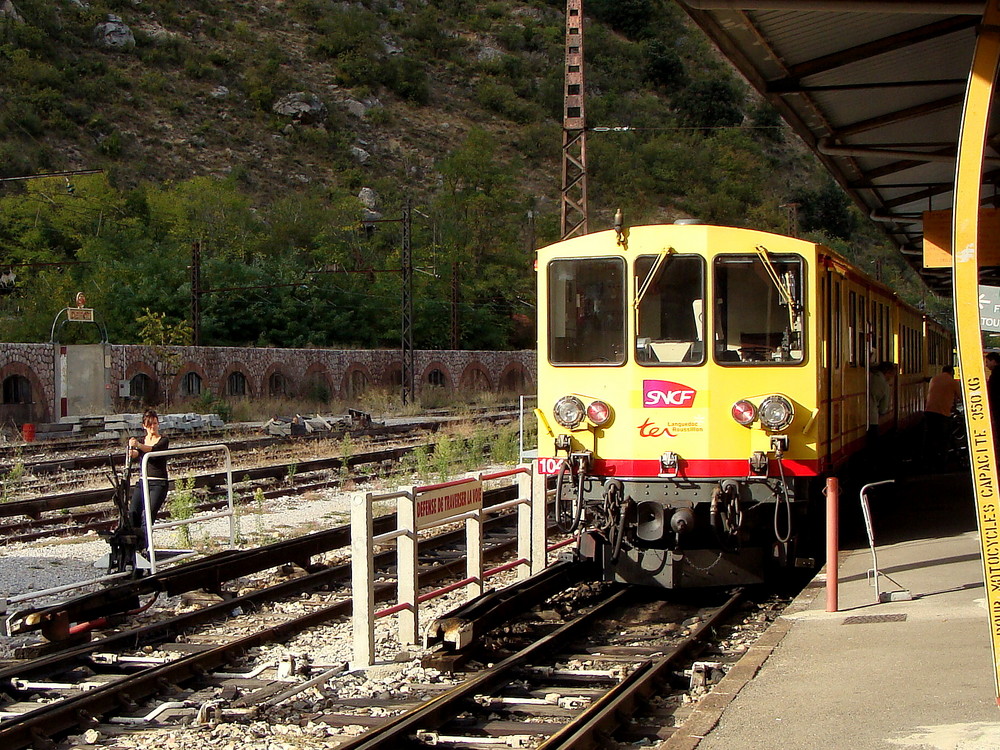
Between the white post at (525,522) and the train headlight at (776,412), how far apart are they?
2418 millimetres

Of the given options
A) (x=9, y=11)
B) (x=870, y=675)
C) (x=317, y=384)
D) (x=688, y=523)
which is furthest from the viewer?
(x=9, y=11)

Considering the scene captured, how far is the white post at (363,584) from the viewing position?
7.95 metres

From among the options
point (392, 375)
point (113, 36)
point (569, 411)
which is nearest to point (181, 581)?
point (569, 411)

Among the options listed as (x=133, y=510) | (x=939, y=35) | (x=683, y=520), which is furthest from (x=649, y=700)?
(x=133, y=510)

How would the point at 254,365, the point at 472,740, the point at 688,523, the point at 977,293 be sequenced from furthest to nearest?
the point at 254,365 < the point at 688,523 < the point at 472,740 < the point at 977,293

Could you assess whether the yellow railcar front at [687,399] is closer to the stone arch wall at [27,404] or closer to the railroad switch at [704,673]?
the railroad switch at [704,673]

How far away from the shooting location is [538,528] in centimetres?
1122

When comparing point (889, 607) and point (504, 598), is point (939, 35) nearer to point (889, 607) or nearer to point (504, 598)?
point (889, 607)

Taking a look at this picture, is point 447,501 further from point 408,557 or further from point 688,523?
point 688,523

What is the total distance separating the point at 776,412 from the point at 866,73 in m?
2.97

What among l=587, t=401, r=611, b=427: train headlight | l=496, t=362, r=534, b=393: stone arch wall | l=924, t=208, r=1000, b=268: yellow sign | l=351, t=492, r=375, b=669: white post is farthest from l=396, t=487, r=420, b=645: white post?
l=496, t=362, r=534, b=393: stone arch wall

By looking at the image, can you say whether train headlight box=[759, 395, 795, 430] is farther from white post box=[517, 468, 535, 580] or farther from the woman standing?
the woman standing

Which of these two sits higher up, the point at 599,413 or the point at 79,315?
the point at 79,315

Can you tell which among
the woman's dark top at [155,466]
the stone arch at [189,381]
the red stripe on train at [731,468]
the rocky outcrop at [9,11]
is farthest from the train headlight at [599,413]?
the rocky outcrop at [9,11]
